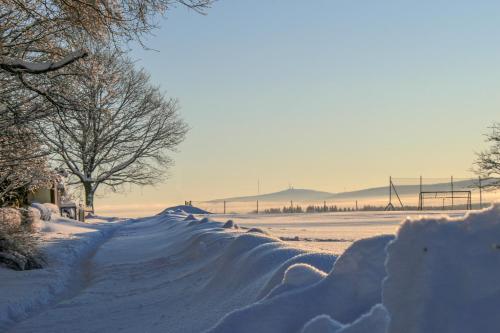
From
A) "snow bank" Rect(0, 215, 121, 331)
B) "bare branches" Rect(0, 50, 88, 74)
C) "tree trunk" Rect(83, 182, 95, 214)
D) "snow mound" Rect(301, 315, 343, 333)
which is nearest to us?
"snow mound" Rect(301, 315, 343, 333)

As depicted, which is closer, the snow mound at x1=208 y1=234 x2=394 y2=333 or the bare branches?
the snow mound at x1=208 y1=234 x2=394 y2=333

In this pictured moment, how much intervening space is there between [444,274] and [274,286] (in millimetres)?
2458

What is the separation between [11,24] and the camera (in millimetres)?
10484

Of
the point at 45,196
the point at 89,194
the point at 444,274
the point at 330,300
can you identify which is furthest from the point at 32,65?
the point at 89,194

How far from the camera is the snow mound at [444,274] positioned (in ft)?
7.05

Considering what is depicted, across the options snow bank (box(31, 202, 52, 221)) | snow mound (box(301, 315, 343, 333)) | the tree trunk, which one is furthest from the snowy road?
the tree trunk

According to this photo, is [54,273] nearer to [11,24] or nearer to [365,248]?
[11,24]

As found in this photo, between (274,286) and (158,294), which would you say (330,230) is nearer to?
(158,294)

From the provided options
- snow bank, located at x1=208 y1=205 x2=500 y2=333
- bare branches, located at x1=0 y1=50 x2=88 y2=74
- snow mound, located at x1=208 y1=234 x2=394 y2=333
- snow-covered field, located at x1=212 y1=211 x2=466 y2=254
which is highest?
bare branches, located at x1=0 y1=50 x2=88 y2=74

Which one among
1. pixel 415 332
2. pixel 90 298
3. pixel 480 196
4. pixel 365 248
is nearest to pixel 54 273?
pixel 90 298

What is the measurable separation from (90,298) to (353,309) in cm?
532

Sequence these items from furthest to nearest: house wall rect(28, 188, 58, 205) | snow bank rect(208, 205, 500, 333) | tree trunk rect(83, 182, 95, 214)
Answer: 1. tree trunk rect(83, 182, 95, 214)
2. house wall rect(28, 188, 58, 205)
3. snow bank rect(208, 205, 500, 333)

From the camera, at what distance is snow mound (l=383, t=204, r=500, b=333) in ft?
7.05

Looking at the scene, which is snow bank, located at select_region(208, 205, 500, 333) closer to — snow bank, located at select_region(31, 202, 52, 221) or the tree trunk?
snow bank, located at select_region(31, 202, 52, 221)
